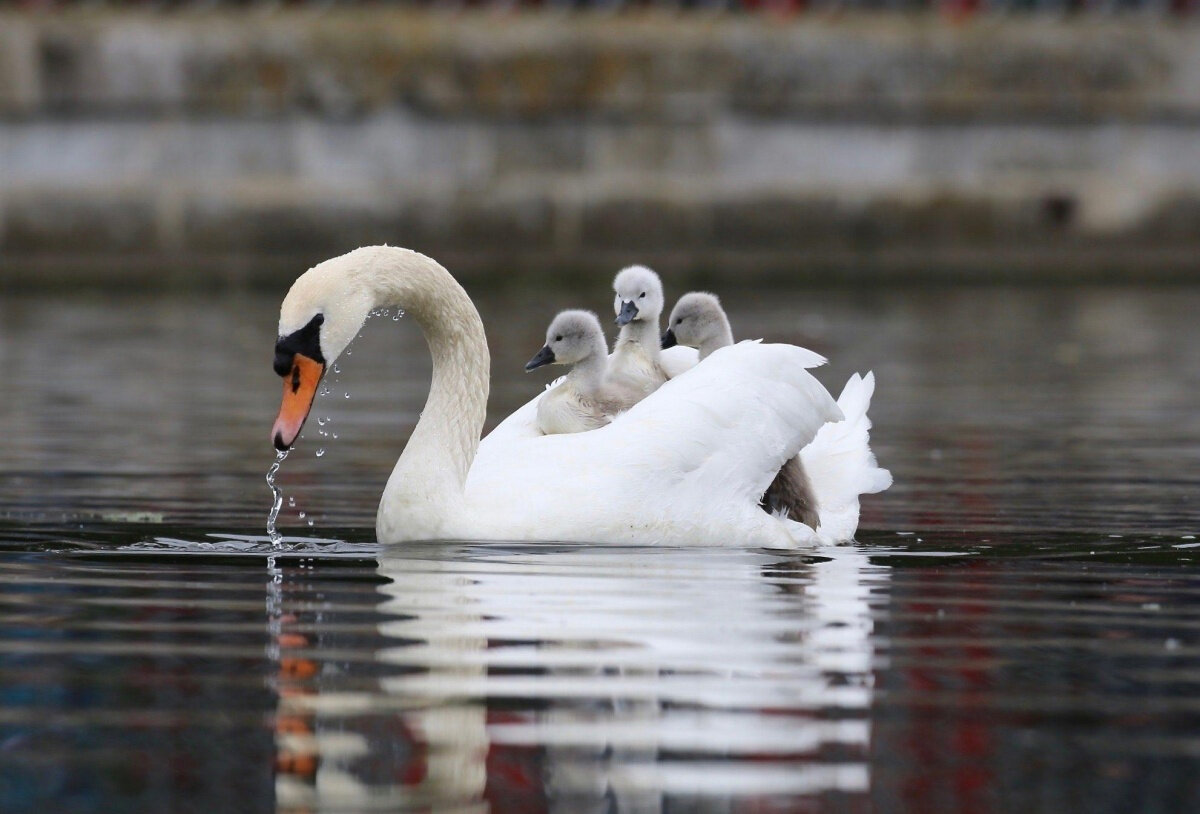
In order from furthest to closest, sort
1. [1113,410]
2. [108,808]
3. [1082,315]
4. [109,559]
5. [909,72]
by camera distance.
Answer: [909,72] < [1082,315] < [1113,410] < [109,559] < [108,808]

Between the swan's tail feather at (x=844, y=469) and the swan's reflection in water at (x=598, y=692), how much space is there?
106cm

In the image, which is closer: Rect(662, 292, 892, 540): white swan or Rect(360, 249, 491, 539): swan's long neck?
Rect(360, 249, 491, 539): swan's long neck

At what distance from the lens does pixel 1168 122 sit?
26.3 meters

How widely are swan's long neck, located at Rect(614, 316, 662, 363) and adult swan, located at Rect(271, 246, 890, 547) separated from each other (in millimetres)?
716

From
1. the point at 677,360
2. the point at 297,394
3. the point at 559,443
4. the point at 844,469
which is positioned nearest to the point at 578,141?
the point at 677,360

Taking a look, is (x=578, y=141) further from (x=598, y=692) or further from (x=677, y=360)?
(x=598, y=692)

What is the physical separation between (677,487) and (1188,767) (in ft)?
9.69

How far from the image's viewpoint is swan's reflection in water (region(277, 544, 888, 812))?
4.21m

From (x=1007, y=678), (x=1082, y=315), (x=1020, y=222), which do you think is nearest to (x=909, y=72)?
(x=1020, y=222)

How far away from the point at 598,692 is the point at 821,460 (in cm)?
365

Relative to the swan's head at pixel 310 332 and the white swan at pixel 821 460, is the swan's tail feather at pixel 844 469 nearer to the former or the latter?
the white swan at pixel 821 460

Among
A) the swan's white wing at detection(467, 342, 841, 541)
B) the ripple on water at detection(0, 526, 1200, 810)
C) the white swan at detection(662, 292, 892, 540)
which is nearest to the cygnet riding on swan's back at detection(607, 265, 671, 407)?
the white swan at detection(662, 292, 892, 540)

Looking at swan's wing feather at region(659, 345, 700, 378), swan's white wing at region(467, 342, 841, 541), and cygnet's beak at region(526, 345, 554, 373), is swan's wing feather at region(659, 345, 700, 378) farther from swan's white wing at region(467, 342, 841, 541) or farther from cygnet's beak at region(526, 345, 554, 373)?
swan's white wing at region(467, 342, 841, 541)

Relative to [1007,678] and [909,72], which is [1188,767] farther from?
[909,72]
